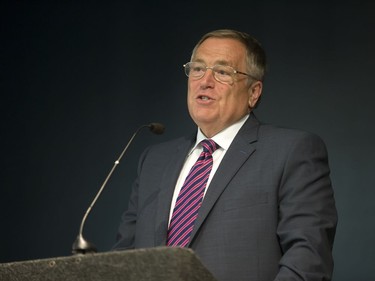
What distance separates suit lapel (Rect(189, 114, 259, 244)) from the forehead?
0.30m

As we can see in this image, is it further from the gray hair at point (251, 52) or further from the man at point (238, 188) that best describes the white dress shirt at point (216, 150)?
the gray hair at point (251, 52)

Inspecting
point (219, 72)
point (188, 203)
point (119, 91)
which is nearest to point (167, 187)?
point (188, 203)

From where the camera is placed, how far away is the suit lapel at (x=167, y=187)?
9.25 feet

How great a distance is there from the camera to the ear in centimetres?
318

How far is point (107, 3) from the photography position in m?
4.39

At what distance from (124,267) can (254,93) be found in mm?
1612

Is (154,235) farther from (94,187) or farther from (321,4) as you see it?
(321,4)

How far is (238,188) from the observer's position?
2729 mm

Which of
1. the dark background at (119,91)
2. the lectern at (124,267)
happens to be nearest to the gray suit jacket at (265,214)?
the lectern at (124,267)

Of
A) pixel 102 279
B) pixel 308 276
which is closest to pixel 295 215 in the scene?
pixel 308 276

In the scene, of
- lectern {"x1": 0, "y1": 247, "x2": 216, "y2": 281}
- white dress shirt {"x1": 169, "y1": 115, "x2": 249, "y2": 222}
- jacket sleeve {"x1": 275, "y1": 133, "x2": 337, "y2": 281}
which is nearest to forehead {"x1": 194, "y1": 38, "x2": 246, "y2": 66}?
white dress shirt {"x1": 169, "y1": 115, "x2": 249, "y2": 222}

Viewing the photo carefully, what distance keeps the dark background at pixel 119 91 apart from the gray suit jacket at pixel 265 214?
108 cm

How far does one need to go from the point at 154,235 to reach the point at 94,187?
1420mm

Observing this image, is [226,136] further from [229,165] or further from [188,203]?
[188,203]
